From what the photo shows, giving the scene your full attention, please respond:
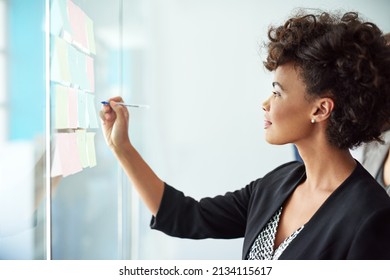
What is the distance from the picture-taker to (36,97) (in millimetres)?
737

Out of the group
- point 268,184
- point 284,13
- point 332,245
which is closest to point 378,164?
point 268,184

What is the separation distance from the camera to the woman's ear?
65 cm

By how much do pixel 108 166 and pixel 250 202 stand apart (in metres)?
0.62

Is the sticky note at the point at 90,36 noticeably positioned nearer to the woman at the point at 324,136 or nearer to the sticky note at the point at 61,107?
the sticky note at the point at 61,107

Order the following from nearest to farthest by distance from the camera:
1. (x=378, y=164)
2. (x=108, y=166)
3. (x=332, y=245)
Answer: (x=332, y=245)
(x=378, y=164)
(x=108, y=166)

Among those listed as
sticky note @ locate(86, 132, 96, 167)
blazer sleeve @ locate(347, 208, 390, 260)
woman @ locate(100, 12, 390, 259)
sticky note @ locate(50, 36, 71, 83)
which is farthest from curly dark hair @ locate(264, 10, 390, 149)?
sticky note @ locate(86, 132, 96, 167)

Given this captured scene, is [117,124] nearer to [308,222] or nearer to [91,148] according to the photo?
[91,148]

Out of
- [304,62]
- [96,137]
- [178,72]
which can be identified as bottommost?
[96,137]

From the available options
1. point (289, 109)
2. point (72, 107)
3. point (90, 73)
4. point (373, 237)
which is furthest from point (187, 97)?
point (373, 237)

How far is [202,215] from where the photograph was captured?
2.71 ft

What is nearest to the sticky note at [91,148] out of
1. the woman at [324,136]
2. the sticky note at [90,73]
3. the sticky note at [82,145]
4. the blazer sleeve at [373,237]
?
the sticky note at [82,145]

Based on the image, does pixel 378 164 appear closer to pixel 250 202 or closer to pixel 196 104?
pixel 250 202

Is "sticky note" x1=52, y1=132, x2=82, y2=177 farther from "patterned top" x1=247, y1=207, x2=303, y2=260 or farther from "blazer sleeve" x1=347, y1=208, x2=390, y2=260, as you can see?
"blazer sleeve" x1=347, y1=208, x2=390, y2=260

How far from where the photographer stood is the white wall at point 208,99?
155 centimetres
